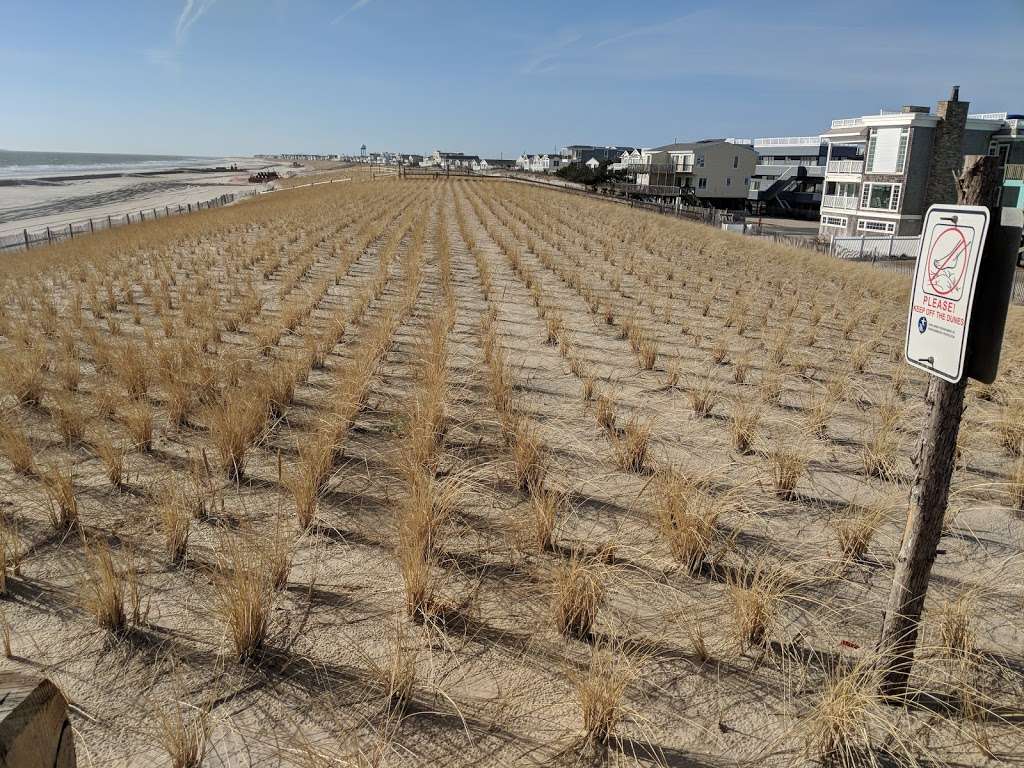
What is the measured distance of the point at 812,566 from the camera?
3.82 m

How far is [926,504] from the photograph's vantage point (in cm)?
265

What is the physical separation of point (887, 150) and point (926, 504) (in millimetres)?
50873

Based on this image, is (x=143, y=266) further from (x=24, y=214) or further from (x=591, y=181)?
(x=591, y=181)

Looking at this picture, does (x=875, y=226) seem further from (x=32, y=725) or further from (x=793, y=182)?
(x=32, y=725)

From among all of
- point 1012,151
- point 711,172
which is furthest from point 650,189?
point 1012,151

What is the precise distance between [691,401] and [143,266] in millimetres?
12580

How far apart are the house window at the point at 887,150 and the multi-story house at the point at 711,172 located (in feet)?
103

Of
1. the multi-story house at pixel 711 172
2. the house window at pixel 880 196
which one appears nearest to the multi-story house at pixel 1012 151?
the house window at pixel 880 196

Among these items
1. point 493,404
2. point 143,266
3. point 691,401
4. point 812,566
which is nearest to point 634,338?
point 691,401

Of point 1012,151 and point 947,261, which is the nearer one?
point 947,261

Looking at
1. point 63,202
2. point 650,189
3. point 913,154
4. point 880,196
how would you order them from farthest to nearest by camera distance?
point 650,189
point 63,202
point 880,196
point 913,154

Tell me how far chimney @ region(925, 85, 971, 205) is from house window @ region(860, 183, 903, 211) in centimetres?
184

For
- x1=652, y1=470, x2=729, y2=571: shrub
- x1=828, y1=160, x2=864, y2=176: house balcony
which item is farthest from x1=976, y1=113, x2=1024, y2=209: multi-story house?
x1=652, y1=470, x2=729, y2=571: shrub

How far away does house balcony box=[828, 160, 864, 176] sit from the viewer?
159 feet
